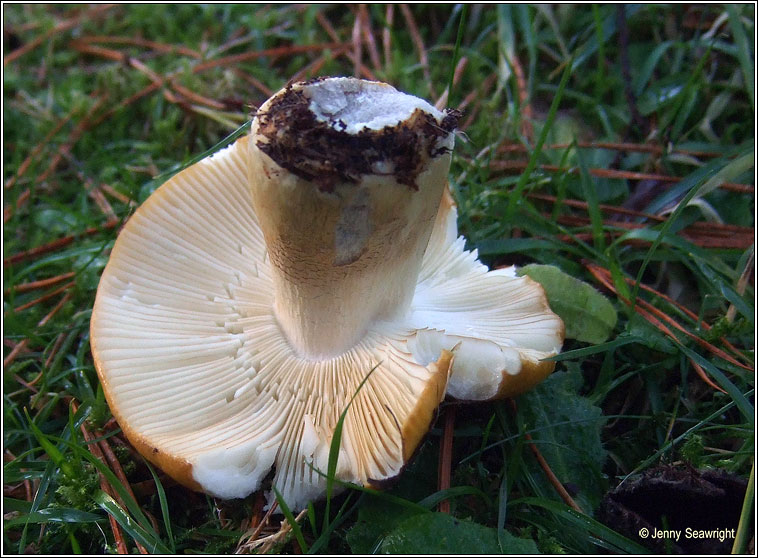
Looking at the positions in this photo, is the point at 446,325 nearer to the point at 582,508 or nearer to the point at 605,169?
the point at 582,508

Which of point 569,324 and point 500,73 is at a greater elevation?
point 500,73

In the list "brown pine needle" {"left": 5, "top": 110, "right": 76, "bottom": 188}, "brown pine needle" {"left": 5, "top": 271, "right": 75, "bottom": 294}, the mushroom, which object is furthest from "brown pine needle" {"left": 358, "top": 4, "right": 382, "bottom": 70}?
"brown pine needle" {"left": 5, "top": 271, "right": 75, "bottom": 294}

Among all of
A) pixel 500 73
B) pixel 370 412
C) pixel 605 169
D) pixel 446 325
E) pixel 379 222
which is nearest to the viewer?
pixel 379 222

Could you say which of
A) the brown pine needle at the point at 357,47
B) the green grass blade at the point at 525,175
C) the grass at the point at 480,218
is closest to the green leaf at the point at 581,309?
the grass at the point at 480,218

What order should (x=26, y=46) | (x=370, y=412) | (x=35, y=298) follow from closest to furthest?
1. (x=370, y=412)
2. (x=35, y=298)
3. (x=26, y=46)

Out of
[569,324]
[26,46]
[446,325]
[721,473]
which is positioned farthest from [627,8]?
[26,46]

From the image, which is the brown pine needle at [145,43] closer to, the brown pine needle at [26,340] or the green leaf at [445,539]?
the brown pine needle at [26,340]

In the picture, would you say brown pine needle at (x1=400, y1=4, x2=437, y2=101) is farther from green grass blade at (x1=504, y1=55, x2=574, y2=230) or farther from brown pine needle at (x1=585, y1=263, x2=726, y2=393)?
brown pine needle at (x1=585, y1=263, x2=726, y2=393)
